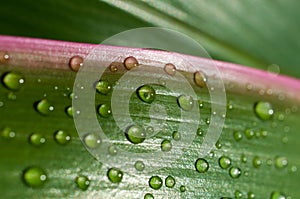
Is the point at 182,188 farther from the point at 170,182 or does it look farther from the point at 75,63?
the point at 75,63

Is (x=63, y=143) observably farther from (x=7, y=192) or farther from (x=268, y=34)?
(x=268, y=34)

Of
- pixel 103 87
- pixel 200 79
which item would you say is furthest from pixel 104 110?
pixel 200 79

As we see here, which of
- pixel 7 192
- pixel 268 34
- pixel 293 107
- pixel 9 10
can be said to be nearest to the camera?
pixel 7 192

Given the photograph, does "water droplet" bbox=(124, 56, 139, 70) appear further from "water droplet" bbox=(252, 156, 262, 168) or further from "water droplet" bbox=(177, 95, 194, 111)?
"water droplet" bbox=(252, 156, 262, 168)

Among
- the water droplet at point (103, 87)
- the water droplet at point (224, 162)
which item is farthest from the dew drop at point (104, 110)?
the water droplet at point (224, 162)

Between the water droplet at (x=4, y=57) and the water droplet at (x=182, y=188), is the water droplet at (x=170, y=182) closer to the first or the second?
the water droplet at (x=182, y=188)

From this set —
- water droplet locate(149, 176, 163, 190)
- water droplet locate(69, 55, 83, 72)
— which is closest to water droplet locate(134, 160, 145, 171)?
water droplet locate(149, 176, 163, 190)

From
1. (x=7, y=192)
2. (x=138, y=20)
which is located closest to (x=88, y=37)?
(x=138, y=20)
